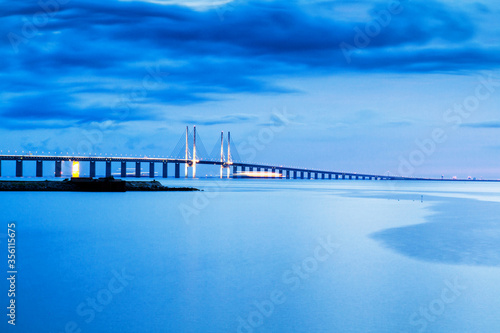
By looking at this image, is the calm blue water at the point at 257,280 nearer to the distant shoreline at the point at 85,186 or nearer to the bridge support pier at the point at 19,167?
the distant shoreline at the point at 85,186

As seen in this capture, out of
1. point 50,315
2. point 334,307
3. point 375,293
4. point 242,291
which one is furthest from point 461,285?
point 50,315

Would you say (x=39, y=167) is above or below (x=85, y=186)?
above

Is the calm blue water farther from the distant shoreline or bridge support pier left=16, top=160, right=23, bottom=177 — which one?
bridge support pier left=16, top=160, right=23, bottom=177

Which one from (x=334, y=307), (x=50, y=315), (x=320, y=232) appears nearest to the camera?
(x=50, y=315)

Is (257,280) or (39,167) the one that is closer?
(257,280)

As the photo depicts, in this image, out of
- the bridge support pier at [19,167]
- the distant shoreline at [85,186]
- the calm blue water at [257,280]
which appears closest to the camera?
the calm blue water at [257,280]

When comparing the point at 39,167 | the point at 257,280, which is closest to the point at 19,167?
the point at 39,167

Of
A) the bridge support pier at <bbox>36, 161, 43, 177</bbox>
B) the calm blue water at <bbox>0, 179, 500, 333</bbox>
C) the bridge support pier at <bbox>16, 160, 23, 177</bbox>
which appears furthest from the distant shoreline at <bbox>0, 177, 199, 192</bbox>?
the bridge support pier at <bbox>36, 161, 43, 177</bbox>

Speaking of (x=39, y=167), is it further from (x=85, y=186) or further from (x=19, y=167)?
(x=85, y=186)

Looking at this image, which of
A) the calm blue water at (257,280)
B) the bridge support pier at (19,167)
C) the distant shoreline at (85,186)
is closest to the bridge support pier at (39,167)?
the bridge support pier at (19,167)

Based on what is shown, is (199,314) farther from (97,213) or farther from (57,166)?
(57,166)

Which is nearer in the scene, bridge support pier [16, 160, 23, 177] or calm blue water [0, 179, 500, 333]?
calm blue water [0, 179, 500, 333]
